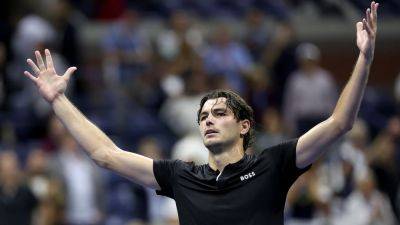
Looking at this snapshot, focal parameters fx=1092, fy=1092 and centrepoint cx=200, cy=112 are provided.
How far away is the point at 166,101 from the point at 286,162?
844 cm

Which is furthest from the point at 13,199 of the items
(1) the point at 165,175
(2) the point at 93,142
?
(1) the point at 165,175

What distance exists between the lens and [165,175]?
6.48m

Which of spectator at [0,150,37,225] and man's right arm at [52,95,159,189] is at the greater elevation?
spectator at [0,150,37,225]

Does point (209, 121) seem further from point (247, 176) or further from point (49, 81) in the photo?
point (49, 81)

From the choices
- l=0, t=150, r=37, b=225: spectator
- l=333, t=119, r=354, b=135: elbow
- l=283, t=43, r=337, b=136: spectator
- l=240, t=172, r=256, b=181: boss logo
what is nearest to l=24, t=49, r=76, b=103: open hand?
l=240, t=172, r=256, b=181: boss logo

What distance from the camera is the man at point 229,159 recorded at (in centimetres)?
598

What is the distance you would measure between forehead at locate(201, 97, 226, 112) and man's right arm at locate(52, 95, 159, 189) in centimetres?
46

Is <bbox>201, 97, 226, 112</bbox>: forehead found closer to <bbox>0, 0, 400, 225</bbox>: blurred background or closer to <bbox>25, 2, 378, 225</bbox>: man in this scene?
<bbox>25, 2, 378, 225</bbox>: man

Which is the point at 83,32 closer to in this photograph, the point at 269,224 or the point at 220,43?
the point at 220,43

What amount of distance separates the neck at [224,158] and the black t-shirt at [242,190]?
1.5 inches

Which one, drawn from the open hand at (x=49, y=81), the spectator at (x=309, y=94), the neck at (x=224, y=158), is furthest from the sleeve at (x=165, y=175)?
the spectator at (x=309, y=94)

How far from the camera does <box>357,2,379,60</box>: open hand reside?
595cm

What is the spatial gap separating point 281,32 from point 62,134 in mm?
3939

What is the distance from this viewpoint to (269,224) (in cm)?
605
